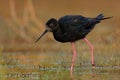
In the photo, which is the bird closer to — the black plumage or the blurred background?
the black plumage

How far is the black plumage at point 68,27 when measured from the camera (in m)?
13.4

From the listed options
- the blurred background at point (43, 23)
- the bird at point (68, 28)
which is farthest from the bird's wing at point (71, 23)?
the blurred background at point (43, 23)

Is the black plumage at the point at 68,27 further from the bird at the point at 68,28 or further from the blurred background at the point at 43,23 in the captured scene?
the blurred background at the point at 43,23

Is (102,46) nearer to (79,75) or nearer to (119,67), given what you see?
(119,67)

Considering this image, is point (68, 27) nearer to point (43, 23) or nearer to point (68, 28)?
point (68, 28)

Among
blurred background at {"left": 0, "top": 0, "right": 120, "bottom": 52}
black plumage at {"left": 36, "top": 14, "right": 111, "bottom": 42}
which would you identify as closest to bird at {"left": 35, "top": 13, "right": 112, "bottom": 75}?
black plumage at {"left": 36, "top": 14, "right": 111, "bottom": 42}

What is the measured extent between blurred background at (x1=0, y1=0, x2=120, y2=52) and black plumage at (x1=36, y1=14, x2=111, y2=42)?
6.67 feet

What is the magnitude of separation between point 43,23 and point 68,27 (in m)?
6.70

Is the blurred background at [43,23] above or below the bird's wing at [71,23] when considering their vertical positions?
above

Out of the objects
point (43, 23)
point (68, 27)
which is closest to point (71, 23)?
point (68, 27)

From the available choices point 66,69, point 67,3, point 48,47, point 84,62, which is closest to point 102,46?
point 48,47

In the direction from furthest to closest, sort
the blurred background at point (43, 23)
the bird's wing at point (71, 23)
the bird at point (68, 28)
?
1. the blurred background at point (43, 23)
2. the bird's wing at point (71, 23)
3. the bird at point (68, 28)

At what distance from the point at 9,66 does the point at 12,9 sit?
6942mm

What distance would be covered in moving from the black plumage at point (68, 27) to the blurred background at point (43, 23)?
2034mm
